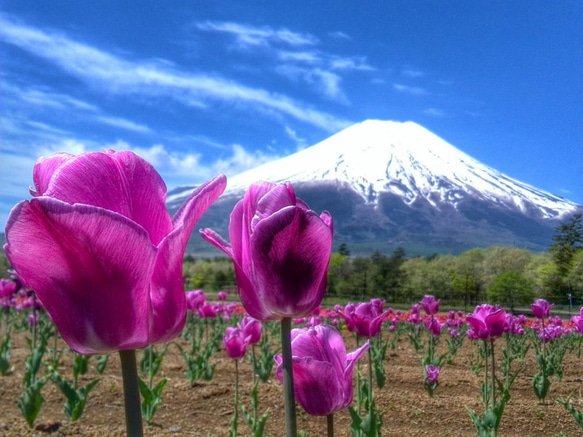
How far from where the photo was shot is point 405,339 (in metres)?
11.2

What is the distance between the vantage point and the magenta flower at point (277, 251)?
1002mm

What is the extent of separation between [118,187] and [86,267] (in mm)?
122

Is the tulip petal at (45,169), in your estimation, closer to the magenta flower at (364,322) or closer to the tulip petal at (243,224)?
the tulip petal at (243,224)

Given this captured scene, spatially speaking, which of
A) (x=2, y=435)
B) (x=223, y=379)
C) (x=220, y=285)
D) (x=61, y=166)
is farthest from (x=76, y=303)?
(x=220, y=285)

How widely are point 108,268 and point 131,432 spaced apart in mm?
200

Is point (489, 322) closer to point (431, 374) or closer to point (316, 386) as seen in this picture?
point (431, 374)

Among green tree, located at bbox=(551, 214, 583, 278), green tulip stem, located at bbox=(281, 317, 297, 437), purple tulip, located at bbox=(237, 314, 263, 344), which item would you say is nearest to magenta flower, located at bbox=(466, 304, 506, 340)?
green tree, located at bbox=(551, 214, 583, 278)

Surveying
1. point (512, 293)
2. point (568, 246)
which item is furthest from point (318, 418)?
point (568, 246)

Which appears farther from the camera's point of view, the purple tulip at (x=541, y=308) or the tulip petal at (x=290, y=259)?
the purple tulip at (x=541, y=308)

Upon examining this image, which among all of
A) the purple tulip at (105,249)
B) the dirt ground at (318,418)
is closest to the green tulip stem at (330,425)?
the purple tulip at (105,249)

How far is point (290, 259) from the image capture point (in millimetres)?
1027

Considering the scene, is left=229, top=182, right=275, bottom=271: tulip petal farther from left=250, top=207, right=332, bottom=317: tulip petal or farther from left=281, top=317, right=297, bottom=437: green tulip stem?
left=281, top=317, right=297, bottom=437: green tulip stem

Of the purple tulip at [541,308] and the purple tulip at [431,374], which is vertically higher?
the purple tulip at [541,308]

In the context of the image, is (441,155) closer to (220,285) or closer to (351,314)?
(220,285)
